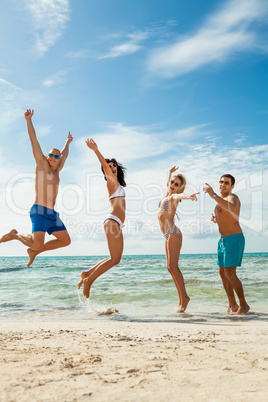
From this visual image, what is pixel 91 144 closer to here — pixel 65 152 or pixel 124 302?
pixel 65 152

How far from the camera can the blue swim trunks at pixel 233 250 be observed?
6797 mm

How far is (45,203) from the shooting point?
6.51 metres

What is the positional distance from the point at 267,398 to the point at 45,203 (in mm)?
4848

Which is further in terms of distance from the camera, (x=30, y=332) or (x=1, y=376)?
(x=30, y=332)

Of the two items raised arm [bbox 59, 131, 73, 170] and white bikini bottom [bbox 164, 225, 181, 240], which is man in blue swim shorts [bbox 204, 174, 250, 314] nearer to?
white bikini bottom [bbox 164, 225, 181, 240]

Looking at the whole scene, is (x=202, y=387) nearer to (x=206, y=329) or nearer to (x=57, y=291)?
(x=206, y=329)

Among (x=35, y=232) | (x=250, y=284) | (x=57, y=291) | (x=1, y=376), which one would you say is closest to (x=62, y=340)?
(x=1, y=376)

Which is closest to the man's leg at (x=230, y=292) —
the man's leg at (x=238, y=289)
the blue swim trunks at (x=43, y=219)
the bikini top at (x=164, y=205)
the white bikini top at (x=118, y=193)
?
the man's leg at (x=238, y=289)

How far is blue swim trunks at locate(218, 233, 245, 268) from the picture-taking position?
22.3ft

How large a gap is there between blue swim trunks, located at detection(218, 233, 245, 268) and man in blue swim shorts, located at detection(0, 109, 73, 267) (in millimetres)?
2910

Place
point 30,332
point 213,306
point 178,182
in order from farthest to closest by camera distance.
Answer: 1. point 213,306
2. point 178,182
3. point 30,332

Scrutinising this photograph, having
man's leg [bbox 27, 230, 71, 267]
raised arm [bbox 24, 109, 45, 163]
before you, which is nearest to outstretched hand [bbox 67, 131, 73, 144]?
raised arm [bbox 24, 109, 45, 163]

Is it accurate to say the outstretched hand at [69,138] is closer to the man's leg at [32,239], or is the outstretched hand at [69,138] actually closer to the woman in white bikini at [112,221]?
the woman in white bikini at [112,221]

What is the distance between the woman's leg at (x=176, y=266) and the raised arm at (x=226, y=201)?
1.01 metres
